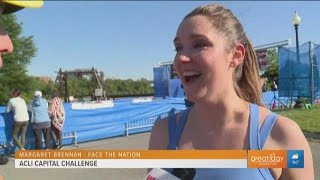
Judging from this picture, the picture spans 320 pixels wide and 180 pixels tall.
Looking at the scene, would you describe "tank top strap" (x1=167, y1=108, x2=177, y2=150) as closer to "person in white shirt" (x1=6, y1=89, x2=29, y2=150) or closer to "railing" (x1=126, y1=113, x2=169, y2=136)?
"person in white shirt" (x1=6, y1=89, x2=29, y2=150)

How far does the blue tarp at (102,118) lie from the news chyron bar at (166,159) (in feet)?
25.3

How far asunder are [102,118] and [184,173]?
10.6 meters

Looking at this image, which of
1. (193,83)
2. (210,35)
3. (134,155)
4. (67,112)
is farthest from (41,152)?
(67,112)

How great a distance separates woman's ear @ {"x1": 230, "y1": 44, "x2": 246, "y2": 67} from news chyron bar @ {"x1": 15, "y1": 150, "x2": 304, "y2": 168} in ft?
0.95

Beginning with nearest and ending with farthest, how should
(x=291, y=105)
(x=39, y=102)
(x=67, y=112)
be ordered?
(x=291, y=105) < (x=39, y=102) < (x=67, y=112)

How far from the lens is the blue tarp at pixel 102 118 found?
9477 mm

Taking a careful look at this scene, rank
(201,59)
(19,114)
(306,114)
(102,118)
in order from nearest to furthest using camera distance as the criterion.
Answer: (201,59) < (306,114) < (19,114) < (102,118)

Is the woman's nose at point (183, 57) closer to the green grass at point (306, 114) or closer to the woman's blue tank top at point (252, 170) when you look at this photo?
the woman's blue tank top at point (252, 170)

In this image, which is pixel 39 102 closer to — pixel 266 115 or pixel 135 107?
→ pixel 135 107

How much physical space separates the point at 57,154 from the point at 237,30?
72 centimetres

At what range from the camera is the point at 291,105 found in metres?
3.56

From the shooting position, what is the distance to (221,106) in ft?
5.09

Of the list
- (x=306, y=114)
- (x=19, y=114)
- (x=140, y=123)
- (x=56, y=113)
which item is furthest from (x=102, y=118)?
(x=306, y=114)

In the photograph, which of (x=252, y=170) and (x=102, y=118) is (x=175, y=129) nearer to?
(x=252, y=170)
